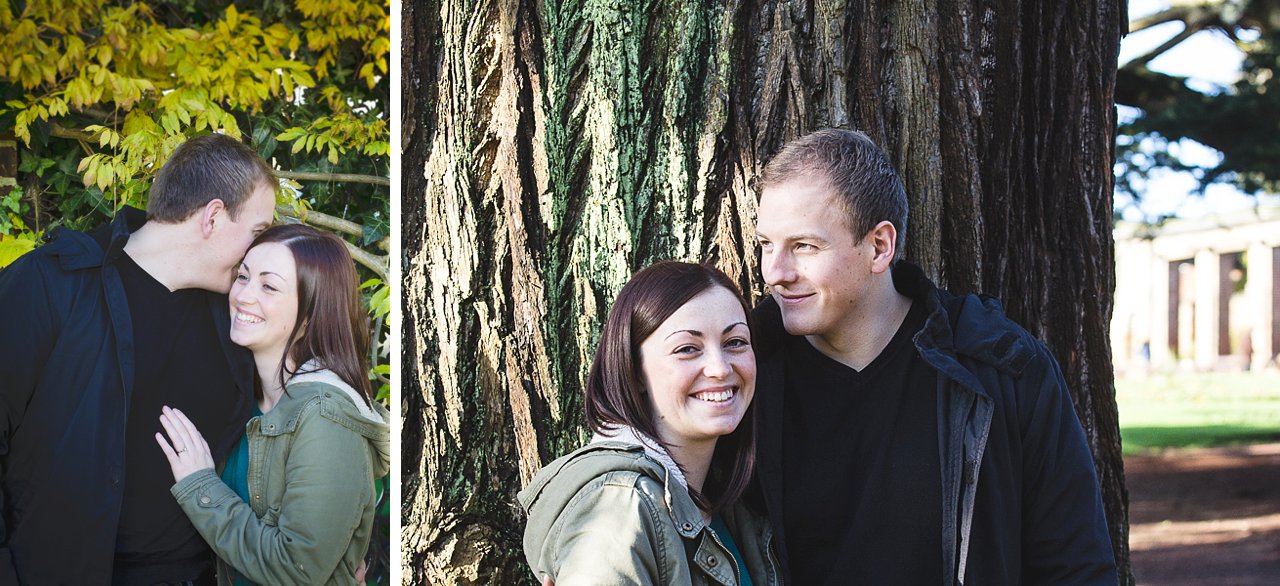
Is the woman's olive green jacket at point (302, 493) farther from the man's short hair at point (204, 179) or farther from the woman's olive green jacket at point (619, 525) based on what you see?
the woman's olive green jacket at point (619, 525)

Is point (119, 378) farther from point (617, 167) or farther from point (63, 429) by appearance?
point (617, 167)

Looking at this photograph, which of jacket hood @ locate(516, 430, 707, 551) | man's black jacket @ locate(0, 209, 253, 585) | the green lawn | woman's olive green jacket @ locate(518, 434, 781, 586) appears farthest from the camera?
the green lawn

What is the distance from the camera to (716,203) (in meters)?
2.87

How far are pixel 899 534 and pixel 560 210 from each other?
43.0 inches

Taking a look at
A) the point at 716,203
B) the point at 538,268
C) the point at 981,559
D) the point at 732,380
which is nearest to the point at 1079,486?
the point at 981,559

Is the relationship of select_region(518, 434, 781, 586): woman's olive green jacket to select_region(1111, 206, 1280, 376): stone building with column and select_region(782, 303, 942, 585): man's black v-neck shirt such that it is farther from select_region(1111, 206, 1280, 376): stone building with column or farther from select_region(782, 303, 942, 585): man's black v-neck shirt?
select_region(1111, 206, 1280, 376): stone building with column

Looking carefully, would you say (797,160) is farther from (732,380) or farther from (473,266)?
(473,266)

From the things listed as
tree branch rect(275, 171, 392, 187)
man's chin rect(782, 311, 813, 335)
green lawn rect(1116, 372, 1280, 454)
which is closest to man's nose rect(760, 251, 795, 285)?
man's chin rect(782, 311, 813, 335)

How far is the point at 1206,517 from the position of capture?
11.2 m

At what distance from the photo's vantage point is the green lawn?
47.1ft

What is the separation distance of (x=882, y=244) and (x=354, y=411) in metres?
1.70

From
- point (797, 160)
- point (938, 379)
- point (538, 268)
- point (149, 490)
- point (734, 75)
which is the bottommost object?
point (149, 490)

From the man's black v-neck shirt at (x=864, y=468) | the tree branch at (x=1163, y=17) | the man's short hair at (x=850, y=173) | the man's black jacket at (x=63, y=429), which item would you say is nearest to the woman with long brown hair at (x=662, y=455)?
the man's black v-neck shirt at (x=864, y=468)

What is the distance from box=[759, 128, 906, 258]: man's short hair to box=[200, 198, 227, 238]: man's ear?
165cm
